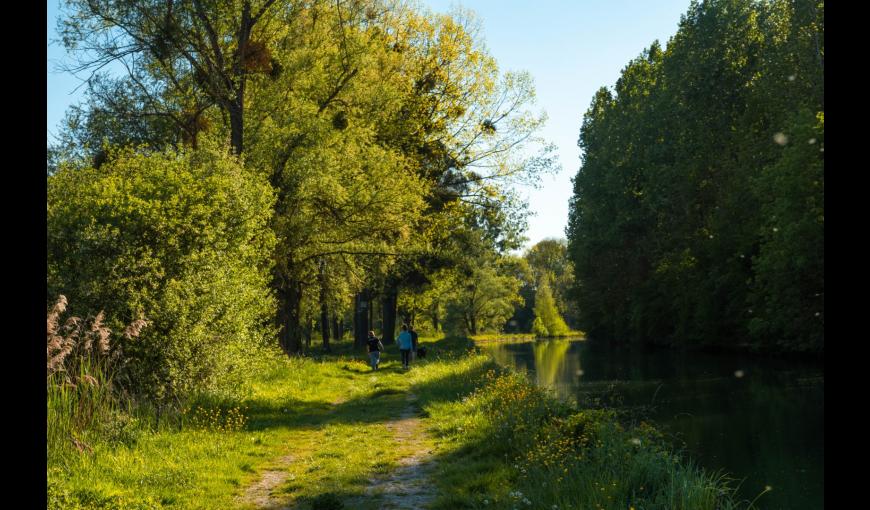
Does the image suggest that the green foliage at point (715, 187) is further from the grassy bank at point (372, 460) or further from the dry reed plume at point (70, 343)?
the dry reed plume at point (70, 343)

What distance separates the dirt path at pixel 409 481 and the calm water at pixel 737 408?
13.5 ft

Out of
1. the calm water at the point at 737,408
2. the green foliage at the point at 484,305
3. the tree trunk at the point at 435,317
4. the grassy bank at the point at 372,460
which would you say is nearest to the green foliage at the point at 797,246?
the calm water at the point at 737,408

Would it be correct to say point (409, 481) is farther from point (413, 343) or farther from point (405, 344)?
point (413, 343)

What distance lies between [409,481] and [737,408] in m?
13.6

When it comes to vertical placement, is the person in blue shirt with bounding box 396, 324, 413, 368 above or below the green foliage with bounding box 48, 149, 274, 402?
below

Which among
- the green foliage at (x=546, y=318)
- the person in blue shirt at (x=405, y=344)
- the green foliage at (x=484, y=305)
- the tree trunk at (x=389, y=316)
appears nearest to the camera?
the person in blue shirt at (x=405, y=344)

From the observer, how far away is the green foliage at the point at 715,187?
2986 cm

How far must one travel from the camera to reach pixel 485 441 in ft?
36.2

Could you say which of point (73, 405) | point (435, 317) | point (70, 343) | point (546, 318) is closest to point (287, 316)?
point (73, 405)

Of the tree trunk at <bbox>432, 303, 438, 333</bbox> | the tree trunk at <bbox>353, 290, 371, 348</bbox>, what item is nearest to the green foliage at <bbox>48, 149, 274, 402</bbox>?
the tree trunk at <bbox>353, 290, 371, 348</bbox>

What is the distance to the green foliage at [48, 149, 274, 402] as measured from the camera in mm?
13242

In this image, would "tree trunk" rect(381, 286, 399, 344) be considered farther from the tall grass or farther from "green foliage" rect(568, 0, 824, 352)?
the tall grass

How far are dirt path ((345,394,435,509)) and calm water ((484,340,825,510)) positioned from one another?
13.5 ft

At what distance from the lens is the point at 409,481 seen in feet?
29.9
